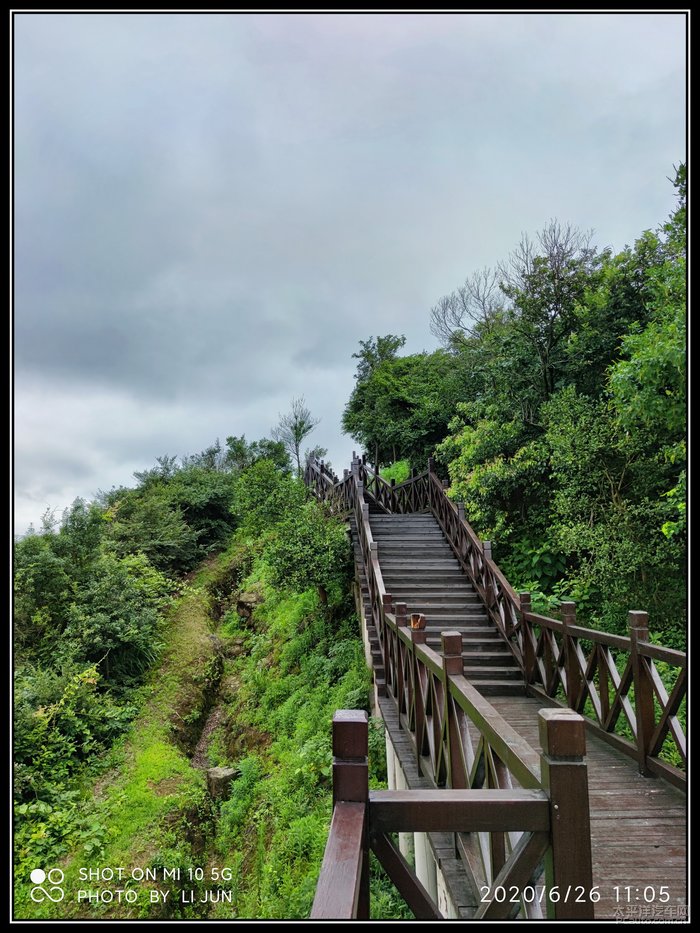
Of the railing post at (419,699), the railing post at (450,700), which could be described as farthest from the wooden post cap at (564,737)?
the railing post at (419,699)

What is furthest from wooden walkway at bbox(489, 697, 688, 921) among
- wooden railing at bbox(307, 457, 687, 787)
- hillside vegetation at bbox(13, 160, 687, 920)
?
hillside vegetation at bbox(13, 160, 687, 920)

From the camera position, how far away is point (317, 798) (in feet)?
21.6

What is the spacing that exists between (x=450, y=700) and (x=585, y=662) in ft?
8.60

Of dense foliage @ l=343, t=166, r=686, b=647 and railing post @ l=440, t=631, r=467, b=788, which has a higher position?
dense foliage @ l=343, t=166, r=686, b=647

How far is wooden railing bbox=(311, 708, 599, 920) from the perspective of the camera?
1.69 m

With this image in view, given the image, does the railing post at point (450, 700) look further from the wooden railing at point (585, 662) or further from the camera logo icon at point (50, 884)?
the camera logo icon at point (50, 884)

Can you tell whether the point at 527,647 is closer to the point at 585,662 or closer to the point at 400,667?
the point at 585,662

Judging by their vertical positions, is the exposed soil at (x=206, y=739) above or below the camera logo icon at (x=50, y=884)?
below

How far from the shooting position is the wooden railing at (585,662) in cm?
393

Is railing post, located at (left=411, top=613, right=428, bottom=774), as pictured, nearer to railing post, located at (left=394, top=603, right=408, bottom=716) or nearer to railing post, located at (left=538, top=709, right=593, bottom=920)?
railing post, located at (left=394, top=603, right=408, bottom=716)

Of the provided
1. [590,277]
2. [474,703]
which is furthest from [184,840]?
[590,277]

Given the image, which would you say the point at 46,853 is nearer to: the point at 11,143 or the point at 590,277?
the point at 11,143

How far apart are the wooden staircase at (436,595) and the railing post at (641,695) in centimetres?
260

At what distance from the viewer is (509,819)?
5.62 ft
